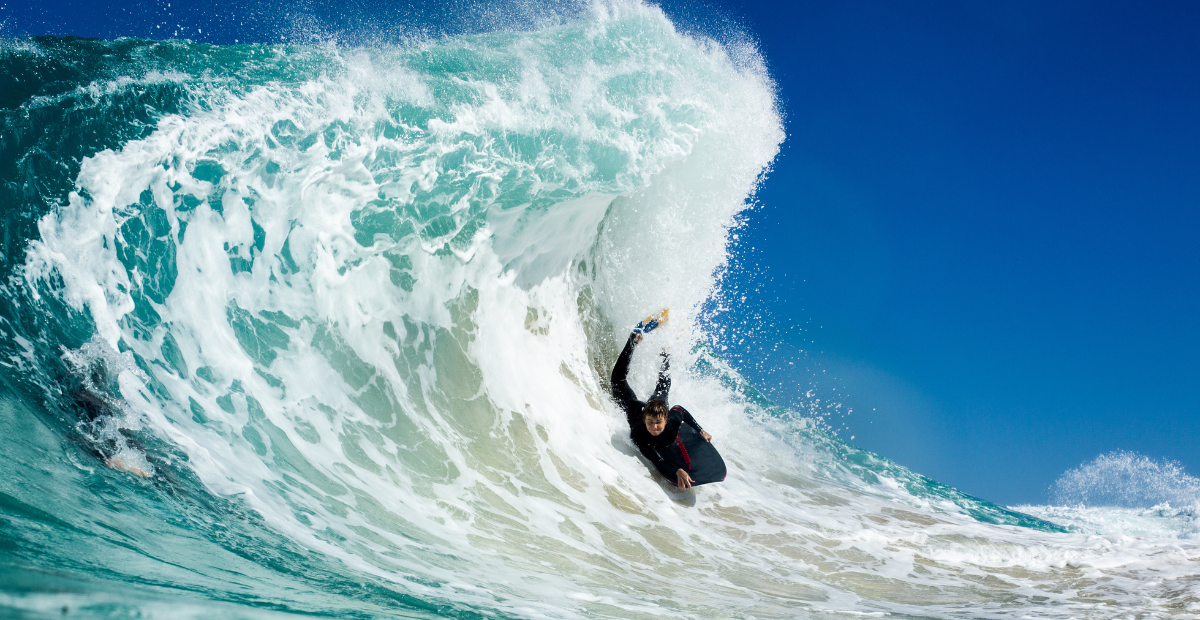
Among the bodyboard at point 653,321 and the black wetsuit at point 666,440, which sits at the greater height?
the bodyboard at point 653,321

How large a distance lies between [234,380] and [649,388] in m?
4.52

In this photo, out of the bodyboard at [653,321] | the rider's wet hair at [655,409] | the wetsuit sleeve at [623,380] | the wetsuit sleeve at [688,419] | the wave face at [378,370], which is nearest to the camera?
the wave face at [378,370]

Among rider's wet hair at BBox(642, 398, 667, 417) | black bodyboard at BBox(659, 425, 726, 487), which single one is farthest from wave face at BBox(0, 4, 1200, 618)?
rider's wet hair at BBox(642, 398, 667, 417)

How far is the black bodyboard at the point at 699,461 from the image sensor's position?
533cm

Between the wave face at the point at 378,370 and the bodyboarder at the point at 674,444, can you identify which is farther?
the bodyboarder at the point at 674,444

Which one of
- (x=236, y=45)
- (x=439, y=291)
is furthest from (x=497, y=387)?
(x=236, y=45)

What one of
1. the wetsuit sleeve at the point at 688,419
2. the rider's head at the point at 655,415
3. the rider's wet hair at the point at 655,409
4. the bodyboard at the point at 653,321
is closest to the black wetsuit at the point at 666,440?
the wetsuit sleeve at the point at 688,419

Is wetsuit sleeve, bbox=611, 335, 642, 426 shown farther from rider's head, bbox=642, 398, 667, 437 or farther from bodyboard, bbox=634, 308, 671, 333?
rider's head, bbox=642, 398, 667, 437

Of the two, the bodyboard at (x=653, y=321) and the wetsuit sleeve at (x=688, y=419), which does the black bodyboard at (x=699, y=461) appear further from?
the bodyboard at (x=653, y=321)

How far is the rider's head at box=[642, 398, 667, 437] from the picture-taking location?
509 centimetres

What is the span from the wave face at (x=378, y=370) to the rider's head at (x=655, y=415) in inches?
25.0

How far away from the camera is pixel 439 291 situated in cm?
553

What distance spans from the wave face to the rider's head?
0.64m

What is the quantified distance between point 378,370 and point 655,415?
237 cm
